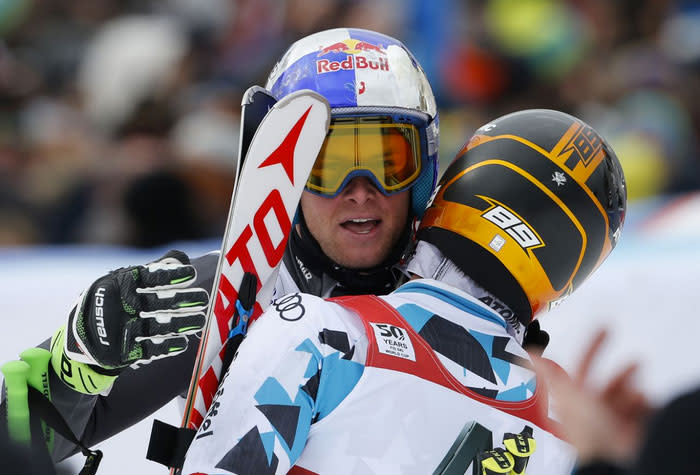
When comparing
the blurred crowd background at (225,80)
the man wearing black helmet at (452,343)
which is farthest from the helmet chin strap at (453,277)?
the blurred crowd background at (225,80)

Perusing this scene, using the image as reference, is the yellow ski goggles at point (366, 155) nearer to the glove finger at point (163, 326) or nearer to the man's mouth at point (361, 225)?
the man's mouth at point (361, 225)

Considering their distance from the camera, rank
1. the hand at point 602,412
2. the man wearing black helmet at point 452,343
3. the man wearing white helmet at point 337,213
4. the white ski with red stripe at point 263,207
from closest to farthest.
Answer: the hand at point 602,412 < the man wearing black helmet at point 452,343 < the white ski with red stripe at point 263,207 < the man wearing white helmet at point 337,213

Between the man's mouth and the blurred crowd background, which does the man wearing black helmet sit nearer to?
the man's mouth

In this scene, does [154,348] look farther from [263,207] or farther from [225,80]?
[225,80]

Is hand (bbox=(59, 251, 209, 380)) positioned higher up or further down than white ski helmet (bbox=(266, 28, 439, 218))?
further down

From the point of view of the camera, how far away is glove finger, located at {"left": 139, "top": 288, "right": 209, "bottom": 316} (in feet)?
8.04

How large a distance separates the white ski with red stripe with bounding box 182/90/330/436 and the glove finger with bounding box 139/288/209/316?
64mm

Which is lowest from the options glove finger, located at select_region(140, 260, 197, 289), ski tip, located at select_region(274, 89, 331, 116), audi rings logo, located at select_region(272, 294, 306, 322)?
glove finger, located at select_region(140, 260, 197, 289)

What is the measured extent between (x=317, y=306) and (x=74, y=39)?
19.0ft

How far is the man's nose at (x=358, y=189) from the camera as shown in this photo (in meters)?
2.85

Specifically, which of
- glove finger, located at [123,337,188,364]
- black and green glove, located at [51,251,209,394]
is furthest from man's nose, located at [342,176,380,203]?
glove finger, located at [123,337,188,364]

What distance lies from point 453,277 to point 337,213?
51 centimetres

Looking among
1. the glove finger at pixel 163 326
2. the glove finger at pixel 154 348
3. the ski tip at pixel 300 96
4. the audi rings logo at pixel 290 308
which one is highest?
the ski tip at pixel 300 96

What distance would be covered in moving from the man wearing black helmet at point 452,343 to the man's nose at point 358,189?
0.23 m
